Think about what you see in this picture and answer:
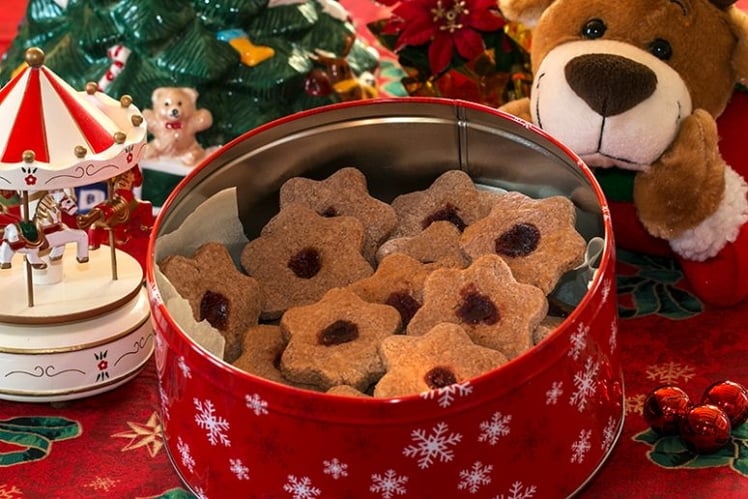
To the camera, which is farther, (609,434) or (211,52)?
(211,52)

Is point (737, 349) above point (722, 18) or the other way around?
the other way around

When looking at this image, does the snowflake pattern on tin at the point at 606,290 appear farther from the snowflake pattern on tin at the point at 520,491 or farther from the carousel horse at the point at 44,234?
the carousel horse at the point at 44,234

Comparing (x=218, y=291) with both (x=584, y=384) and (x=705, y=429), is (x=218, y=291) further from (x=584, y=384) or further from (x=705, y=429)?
(x=705, y=429)

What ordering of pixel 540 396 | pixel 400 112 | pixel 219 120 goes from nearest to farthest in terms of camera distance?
pixel 540 396
pixel 400 112
pixel 219 120

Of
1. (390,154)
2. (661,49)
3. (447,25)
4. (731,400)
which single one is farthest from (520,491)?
Result: (447,25)

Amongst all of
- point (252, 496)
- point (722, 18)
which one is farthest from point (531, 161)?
point (252, 496)

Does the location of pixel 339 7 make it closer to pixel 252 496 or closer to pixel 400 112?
pixel 400 112
